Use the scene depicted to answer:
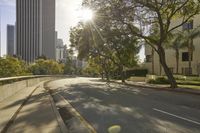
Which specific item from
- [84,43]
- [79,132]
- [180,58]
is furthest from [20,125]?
[180,58]

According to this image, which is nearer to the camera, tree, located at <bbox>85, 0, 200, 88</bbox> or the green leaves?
tree, located at <bbox>85, 0, 200, 88</bbox>

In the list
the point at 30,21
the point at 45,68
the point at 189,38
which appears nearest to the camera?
the point at 189,38

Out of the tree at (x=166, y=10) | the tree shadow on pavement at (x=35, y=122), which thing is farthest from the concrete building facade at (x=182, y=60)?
the tree shadow on pavement at (x=35, y=122)

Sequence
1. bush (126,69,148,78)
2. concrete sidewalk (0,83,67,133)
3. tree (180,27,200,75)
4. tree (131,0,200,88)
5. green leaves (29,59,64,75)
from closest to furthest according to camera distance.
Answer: concrete sidewalk (0,83,67,133), tree (131,0,200,88), tree (180,27,200,75), bush (126,69,148,78), green leaves (29,59,64,75)

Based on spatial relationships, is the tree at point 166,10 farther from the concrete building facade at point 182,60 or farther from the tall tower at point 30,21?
the tall tower at point 30,21

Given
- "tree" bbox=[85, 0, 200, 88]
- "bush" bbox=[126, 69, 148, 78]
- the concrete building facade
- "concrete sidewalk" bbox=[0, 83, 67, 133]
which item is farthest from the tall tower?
"concrete sidewalk" bbox=[0, 83, 67, 133]

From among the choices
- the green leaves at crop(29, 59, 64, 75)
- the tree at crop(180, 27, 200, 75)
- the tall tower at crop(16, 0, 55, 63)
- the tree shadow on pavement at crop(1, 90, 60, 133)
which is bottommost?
the tree shadow on pavement at crop(1, 90, 60, 133)

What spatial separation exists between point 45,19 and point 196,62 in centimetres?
13229

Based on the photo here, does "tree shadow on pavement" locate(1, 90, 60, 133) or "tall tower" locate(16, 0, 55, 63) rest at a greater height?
"tall tower" locate(16, 0, 55, 63)

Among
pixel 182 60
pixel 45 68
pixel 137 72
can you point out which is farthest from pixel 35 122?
pixel 45 68

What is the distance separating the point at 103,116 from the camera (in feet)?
46.1

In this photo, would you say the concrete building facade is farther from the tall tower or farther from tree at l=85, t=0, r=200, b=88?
the tall tower

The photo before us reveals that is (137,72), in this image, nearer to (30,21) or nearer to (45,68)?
(45,68)

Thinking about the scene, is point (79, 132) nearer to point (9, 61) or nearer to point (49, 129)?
point (49, 129)
